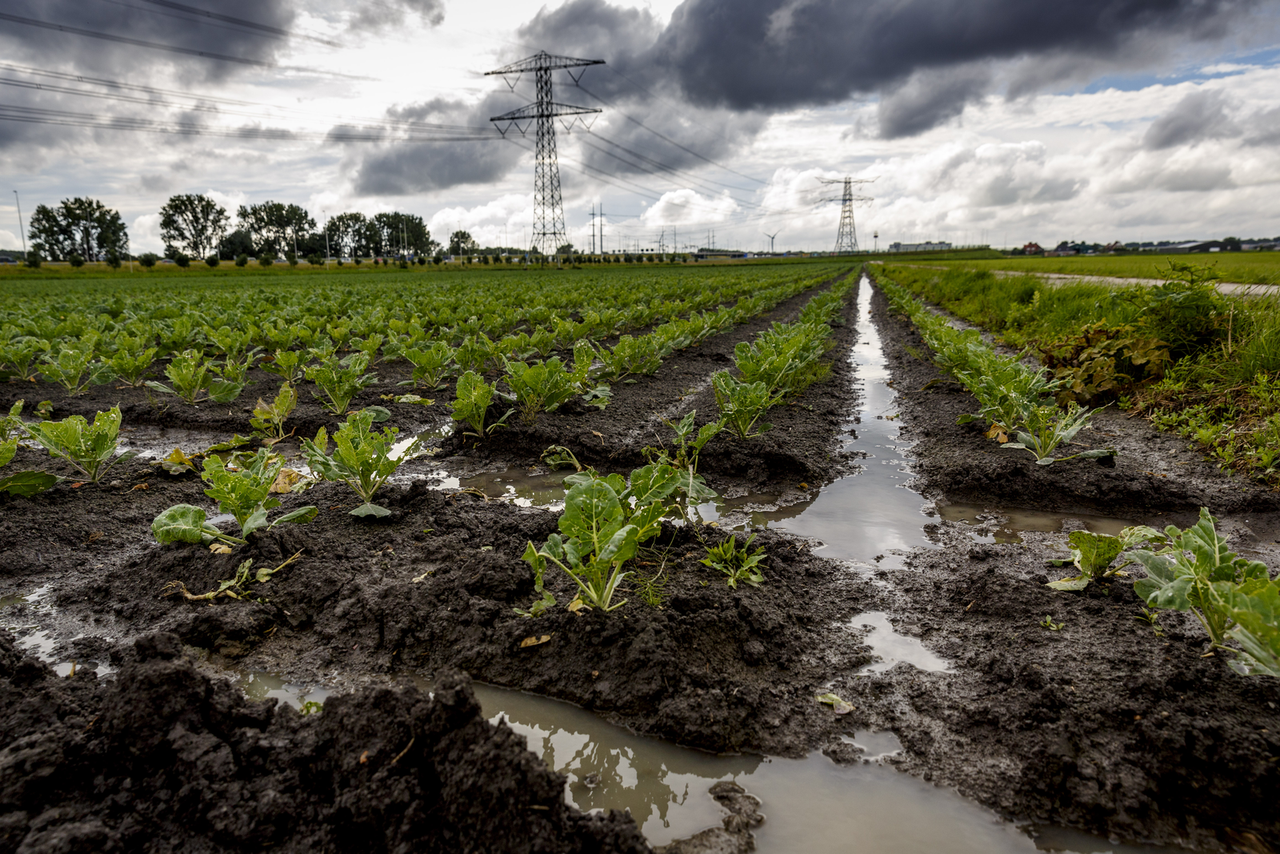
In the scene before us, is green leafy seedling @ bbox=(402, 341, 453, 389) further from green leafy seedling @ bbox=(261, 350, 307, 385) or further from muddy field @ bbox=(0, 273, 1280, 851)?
muddy field @ bbox=(0, 273, 1280, 851)

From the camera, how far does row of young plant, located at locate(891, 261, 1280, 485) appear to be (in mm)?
4789

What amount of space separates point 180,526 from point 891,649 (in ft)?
10.4

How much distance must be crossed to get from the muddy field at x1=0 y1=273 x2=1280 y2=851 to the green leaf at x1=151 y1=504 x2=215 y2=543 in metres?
0.17

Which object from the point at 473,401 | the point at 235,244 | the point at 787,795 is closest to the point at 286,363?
the point at 473,401

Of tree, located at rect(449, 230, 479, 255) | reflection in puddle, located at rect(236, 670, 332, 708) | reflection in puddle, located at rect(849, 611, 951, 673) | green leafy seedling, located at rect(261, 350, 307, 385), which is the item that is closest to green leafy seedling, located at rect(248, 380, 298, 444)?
green leafy seedling, located at rect(261, 350, 307, 385)

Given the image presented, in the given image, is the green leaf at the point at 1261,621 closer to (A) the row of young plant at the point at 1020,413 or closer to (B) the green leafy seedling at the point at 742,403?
(A) the row of young plant at the point at 1020,413

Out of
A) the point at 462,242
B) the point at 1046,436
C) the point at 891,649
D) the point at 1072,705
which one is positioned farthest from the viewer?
the point at 462,242

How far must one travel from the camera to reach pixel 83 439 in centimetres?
403

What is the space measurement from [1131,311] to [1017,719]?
6802 millimetres

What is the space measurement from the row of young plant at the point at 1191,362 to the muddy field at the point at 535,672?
2.88 feet

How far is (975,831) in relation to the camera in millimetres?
1765

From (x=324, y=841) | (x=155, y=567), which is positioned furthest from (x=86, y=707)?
(x=155, y=567)

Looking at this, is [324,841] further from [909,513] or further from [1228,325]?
[1228,325]

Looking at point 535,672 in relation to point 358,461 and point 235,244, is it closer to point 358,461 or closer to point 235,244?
point 358,461
